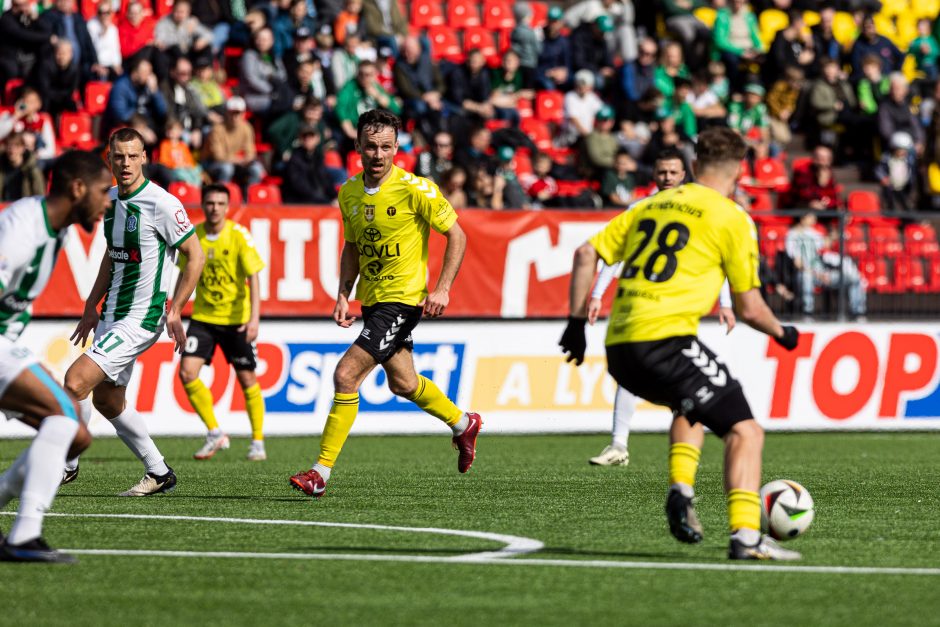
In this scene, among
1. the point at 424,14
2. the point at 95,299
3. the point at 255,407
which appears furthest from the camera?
the point at 424,14

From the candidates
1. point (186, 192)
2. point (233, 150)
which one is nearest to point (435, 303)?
point (186, 192)

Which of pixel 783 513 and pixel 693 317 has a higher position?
pixel 693 317

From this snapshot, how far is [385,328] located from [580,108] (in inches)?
551

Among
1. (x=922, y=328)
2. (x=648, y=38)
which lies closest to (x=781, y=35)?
(x=648, y=38)

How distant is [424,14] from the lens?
25828 mm

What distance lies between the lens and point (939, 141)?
80.5ft

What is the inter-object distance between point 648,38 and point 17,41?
9.68 meters

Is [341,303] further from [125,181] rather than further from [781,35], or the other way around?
[781,35]

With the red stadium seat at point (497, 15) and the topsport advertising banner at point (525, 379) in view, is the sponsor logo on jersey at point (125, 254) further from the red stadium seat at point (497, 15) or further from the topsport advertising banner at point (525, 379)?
the red stadium seat at point (497, 15)

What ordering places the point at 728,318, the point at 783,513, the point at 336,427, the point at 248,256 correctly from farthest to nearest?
the point at 248,256, the point at 728,318, the point at 336,427, the point at 783,513

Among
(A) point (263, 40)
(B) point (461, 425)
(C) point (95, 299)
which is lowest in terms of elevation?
(B) point (461, 425)

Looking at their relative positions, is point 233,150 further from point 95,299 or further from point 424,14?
point 95,299

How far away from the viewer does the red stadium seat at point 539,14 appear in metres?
27.0

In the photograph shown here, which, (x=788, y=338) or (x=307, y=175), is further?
(x=307, y=175)
